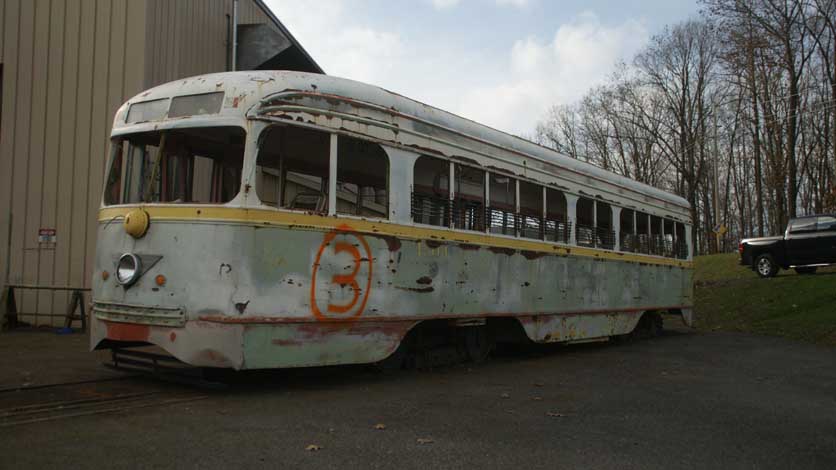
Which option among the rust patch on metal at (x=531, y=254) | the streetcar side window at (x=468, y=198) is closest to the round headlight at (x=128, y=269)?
the streetcar side window at (x=468, y=198)

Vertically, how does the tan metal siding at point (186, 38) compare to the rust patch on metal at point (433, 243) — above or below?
above

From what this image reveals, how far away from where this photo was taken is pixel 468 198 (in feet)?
27.6

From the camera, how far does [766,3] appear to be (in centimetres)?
2878

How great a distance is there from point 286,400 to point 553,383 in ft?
10.3

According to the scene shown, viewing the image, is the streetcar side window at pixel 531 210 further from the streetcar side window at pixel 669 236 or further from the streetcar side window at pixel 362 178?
the streetcar side window at pixel 669 236

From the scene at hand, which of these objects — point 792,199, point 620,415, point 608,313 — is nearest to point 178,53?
point 608,313

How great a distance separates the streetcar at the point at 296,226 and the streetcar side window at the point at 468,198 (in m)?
0.02

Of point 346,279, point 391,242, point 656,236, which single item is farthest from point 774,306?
point 346,279

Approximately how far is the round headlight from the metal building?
6.29m

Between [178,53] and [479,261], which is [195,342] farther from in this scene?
[178,53]

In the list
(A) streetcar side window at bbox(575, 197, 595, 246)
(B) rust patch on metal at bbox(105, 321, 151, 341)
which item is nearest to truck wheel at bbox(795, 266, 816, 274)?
(A) streetcar side window at bbox(575, 197, 595, 246)

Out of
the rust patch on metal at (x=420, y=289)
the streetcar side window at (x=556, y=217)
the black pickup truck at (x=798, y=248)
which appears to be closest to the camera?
the rust patch on metal at (x=420, y=289)

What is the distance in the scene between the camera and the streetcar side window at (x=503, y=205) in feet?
29.1

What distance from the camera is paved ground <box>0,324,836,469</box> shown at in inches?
178
